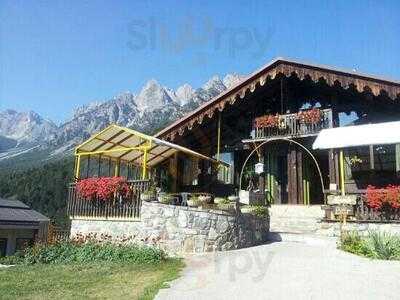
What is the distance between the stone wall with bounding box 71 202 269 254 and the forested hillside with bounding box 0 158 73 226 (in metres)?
54.2

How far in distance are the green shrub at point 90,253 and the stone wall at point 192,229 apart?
2.55 ft

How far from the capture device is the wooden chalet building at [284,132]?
59.5 ft

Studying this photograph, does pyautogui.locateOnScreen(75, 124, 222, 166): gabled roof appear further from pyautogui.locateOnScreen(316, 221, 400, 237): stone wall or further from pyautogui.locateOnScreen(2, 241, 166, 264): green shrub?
pyautogui.locateOnScreen(316, 221, 400, 237): stone wall

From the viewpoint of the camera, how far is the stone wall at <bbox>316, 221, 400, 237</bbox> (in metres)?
14.0

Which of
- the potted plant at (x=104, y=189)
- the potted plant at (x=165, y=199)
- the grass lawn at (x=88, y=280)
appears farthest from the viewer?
the potted plant at (x=104, y=189)

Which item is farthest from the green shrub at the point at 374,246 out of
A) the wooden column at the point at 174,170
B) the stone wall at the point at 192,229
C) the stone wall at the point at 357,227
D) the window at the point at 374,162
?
the wooden column at the point at 174,170

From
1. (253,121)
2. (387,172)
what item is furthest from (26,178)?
(387,172)

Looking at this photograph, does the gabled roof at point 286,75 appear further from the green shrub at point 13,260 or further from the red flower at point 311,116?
the green shrub at point 13,260

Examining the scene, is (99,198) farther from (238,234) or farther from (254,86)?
(254,86)

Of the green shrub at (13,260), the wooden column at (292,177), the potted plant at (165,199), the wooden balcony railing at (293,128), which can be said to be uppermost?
the wooden balcony railing at (293,128)

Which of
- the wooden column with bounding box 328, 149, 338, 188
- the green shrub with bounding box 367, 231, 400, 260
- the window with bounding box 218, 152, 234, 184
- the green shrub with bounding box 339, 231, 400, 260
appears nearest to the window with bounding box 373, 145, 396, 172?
the wooden column with bounding box 328, 149, 338, 188

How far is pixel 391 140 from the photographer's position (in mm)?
14984

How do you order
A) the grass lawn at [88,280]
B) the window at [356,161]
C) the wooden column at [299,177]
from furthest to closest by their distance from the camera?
the wooden column at [299,177]
the window at [356,161]
the grass lawn at [88,280]

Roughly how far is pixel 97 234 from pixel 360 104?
12158mm
